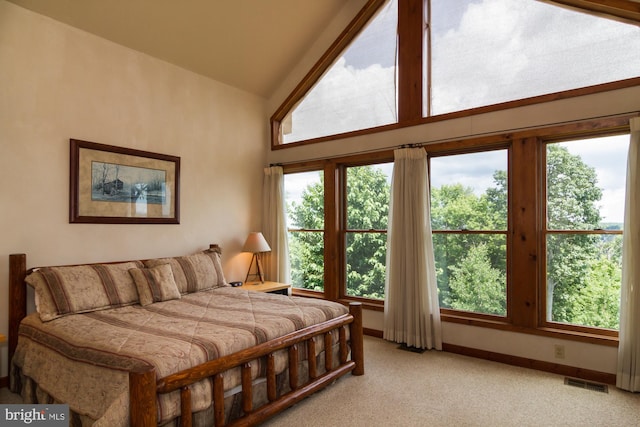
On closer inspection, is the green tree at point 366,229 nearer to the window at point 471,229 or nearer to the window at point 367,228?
the window at point 367,228

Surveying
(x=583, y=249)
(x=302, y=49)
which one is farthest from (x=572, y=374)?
(x=302, y=49)

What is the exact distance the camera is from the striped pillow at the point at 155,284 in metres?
3.24

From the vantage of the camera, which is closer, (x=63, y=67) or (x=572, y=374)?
(x=572, y=374)

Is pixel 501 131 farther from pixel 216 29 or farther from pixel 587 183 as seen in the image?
pixel 216 29

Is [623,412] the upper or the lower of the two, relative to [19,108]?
lower

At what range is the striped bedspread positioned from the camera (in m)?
1.89

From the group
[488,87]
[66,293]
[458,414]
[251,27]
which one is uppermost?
[251,27]

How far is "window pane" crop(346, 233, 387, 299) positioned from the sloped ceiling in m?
2.33

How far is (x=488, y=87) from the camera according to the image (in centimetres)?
359

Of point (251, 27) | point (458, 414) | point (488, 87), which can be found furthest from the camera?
point (251, 27)

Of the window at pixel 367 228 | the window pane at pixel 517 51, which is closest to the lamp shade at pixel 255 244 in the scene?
the window at pixel 367 228

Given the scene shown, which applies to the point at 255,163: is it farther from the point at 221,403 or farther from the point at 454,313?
the point at 221,403

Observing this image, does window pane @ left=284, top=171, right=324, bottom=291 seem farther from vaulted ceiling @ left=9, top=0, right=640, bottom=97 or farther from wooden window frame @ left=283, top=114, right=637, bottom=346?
wooden window frame @ left=283, top=114, right=637, bottom=346

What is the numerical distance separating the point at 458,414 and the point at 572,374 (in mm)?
1271
